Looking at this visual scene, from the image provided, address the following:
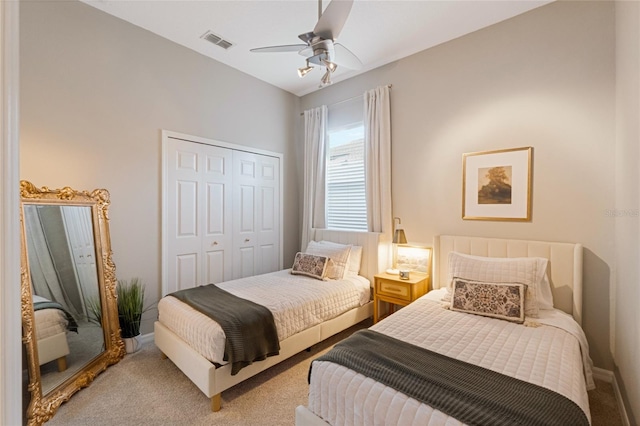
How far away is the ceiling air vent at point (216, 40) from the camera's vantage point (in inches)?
127

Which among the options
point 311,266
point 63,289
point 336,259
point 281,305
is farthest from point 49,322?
point 336,259

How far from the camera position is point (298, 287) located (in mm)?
3100

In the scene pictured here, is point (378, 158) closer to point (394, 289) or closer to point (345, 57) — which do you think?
point (345, 57)

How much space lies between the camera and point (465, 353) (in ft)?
5.78

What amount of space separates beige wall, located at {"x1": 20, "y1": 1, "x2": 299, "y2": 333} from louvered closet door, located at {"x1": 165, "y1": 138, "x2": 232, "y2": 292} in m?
0.16

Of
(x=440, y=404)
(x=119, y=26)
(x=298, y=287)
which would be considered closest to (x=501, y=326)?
(x=440, y=404)

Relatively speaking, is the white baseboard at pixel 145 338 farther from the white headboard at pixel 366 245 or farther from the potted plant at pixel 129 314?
the white headboard at pixel 366 245

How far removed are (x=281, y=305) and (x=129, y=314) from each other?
1.58 m

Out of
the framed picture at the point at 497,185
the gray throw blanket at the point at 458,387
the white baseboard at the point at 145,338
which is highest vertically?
the framed picture at the point at 497,185

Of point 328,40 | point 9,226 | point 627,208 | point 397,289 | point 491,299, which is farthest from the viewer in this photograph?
point 397,289

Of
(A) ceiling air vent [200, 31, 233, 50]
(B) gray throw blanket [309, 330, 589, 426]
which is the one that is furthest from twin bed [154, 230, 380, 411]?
(A) ceiling air vent [200, 31, 233, 50]

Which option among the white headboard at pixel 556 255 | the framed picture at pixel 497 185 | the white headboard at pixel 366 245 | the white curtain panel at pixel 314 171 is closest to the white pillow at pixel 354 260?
the white headboard at pixel 366 245

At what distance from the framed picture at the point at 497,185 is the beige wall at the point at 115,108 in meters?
2.97

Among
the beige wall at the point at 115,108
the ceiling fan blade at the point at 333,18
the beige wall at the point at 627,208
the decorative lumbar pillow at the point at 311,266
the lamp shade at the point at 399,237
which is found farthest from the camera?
the decorative lumbar pillow at the point at 311,266
